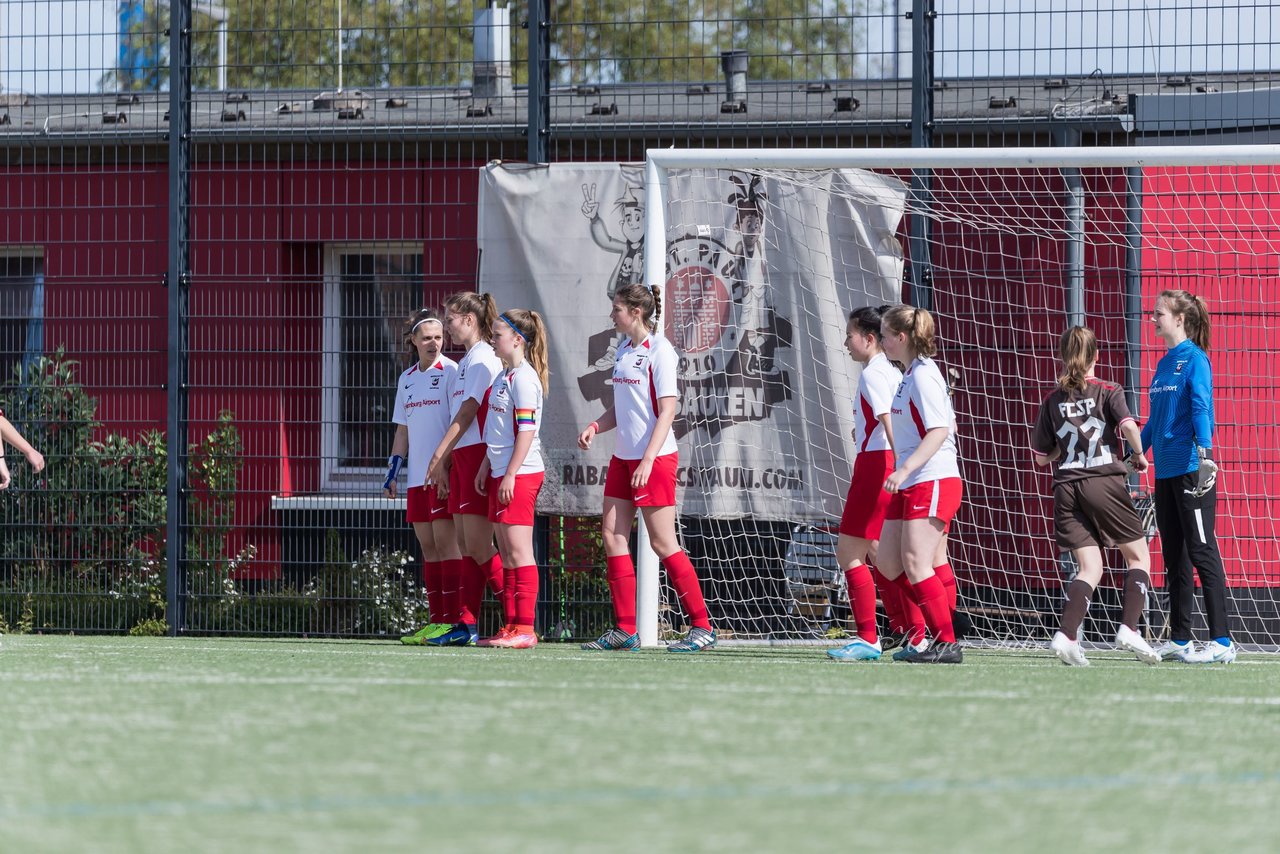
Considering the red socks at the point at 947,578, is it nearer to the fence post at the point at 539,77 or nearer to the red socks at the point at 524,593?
the red socks at the point at 524,593

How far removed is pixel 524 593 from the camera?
8.12 m

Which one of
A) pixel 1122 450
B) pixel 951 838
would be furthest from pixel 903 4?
pixel 951 838

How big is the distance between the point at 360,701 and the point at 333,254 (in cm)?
638

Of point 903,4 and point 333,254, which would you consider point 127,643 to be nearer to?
point 333,254

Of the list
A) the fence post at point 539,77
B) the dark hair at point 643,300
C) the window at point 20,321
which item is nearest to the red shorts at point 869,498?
the dark hair at point 643,300

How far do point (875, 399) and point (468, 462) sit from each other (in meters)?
2.24

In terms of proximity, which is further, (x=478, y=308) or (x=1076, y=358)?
(x=478, y=308)

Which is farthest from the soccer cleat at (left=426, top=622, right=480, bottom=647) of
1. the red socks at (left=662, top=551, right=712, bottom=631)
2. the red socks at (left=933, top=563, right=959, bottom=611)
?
the red socks at (left=933, top=563, right=959, bottom=611)

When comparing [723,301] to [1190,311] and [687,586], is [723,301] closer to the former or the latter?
[687,586]

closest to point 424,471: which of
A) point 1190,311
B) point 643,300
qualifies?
point 643,300

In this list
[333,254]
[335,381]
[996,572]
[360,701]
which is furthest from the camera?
[333,254]

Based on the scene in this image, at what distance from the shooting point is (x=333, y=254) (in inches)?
421

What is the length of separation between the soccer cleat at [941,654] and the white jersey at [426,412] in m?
2.90

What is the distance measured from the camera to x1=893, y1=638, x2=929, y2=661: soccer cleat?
7327 mm
